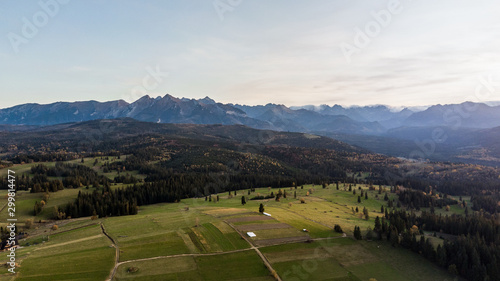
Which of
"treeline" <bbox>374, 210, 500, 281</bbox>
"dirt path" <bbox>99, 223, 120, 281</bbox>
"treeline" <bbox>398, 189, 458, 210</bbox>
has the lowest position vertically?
"treeline" <bbox>398, 189, 458, 210</bbox>

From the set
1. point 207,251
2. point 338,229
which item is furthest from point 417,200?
point 207,251

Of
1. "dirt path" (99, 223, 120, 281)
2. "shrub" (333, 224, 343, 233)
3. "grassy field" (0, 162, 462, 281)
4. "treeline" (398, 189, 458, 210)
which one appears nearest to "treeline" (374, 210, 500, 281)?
"grassy field" (0, 162, 462, 281)

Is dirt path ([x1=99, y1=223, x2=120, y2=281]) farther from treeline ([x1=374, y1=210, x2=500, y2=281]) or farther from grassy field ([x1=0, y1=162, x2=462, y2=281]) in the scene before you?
treeline ([x1=374, y1=210, x2=500, y2=281])

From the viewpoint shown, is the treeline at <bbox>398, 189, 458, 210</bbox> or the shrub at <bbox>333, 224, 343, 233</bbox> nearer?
the shrub at <bbox>333, 224, 343, 233</bbox>

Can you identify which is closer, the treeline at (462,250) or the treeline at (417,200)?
the treeline at (462,250)

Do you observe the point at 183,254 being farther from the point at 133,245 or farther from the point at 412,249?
the point at 412,249

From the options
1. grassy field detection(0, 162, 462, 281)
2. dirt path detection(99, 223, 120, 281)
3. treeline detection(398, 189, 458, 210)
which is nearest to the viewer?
dirt path detection(99, 223, 120, 281)

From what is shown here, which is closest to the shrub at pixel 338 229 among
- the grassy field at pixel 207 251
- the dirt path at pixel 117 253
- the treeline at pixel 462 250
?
the grassy field at pixel 207 251

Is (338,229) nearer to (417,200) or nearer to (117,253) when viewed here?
(117,253)

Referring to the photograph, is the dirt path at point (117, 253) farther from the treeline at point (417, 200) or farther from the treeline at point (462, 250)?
the treeline at point (417, 200)
